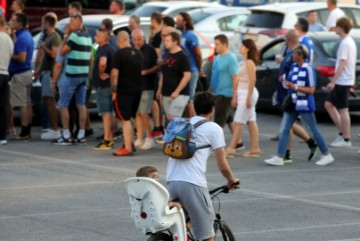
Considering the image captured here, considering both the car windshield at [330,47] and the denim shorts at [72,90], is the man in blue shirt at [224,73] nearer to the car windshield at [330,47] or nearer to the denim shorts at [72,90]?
the denim shorts at [72,90]

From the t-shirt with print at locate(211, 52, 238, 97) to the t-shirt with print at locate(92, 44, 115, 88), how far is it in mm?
1568

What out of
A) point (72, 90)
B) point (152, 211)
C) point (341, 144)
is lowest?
point (341, 144)

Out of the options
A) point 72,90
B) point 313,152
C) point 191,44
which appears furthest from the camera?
point 191,44

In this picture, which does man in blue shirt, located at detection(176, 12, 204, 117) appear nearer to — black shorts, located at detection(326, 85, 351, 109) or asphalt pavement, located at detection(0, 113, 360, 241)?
asphalt pavement, located at detection(0, 113, 360, 241)

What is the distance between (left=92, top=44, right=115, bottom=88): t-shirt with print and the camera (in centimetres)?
1673

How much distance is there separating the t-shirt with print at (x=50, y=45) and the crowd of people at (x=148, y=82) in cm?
2

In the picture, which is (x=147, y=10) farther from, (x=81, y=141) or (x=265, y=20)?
(x=81, y=141)

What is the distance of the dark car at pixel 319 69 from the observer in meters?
19.3

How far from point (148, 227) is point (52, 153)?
8412mm

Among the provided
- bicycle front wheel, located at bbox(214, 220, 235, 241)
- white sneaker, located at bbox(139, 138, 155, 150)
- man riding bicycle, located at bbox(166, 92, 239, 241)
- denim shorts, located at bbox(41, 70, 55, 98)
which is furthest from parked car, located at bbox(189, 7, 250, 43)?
man riding bicycle, located at bbox(166, 92, 239, 241)

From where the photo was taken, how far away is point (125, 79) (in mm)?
15922

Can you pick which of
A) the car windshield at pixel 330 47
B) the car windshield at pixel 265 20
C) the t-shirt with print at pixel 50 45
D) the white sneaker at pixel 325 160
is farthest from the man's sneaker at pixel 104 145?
the car windshield at pixel 265 20

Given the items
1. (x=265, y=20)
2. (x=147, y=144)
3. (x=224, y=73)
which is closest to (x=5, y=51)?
(x=147, y=144)

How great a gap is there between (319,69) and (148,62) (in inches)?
142
